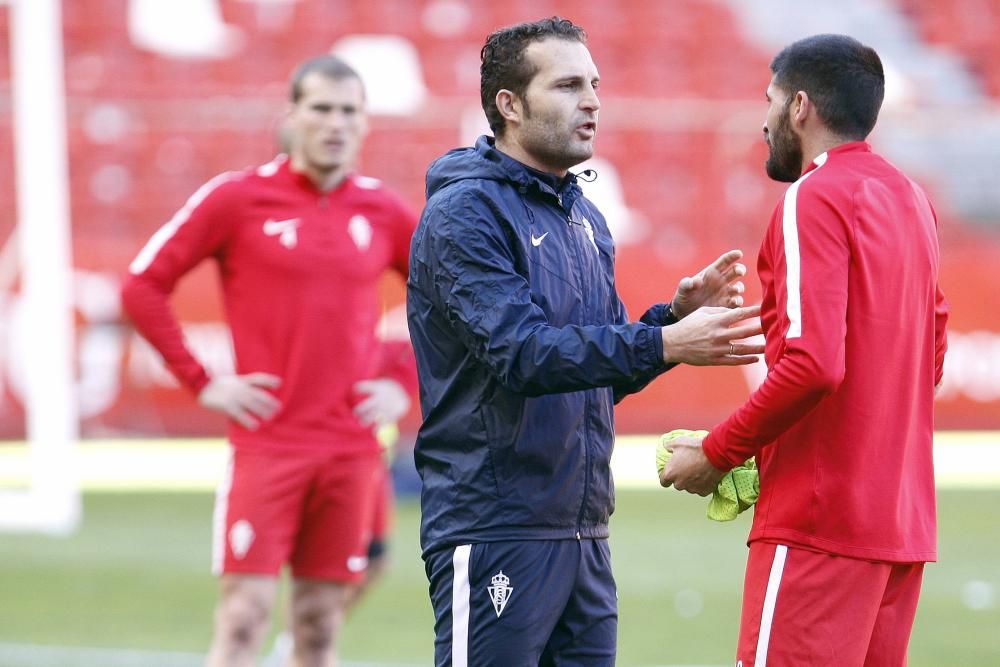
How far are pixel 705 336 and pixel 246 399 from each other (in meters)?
2.40

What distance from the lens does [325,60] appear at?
5852mm

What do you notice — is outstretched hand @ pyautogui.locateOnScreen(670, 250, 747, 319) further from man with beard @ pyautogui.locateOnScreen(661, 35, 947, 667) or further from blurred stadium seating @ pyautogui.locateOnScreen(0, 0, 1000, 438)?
blurred stadium seating @ pyautogui.locateOnScreen(0, 0, 1000, 438)

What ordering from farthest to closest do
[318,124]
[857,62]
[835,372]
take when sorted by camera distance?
1. [318,124]
2. [857,62]
3. [835,372]

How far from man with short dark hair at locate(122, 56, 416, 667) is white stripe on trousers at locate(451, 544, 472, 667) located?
171 centimetres

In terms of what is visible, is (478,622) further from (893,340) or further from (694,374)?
(694,374)

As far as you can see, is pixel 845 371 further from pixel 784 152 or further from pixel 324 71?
pixel 324 71

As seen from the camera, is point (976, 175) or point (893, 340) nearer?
point (893, 340)

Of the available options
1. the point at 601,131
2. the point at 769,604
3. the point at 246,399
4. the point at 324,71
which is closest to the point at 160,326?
the point at 246,399

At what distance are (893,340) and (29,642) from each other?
491 cm

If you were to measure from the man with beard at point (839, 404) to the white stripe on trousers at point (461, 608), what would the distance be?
61cm

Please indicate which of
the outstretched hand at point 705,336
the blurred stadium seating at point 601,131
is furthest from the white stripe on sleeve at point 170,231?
the blurred stadium seating at point 601,131

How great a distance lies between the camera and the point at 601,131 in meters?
Answer: 15.0

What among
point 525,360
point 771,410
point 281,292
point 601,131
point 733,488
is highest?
point 601,131

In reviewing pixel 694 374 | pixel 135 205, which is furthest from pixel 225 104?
pixel 694 374
